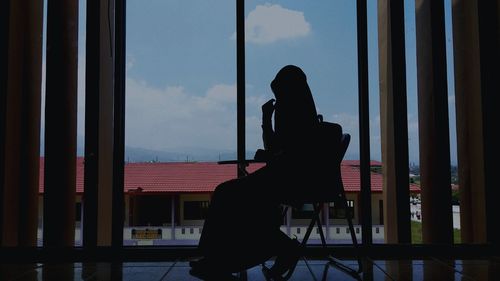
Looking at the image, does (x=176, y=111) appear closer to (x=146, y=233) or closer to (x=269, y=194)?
(x=146, y=233)

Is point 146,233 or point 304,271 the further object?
point 146,233

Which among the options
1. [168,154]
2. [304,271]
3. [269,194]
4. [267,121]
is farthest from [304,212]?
[168,154]

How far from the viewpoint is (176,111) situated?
12.0ft

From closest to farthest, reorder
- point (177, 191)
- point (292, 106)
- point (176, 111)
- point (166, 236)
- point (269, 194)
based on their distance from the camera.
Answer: point (269, 194), point (292, 106), point (166, 236), point (176, 111), point (177, 191)

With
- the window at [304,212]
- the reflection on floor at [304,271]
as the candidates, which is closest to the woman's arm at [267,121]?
the window at [304,212]

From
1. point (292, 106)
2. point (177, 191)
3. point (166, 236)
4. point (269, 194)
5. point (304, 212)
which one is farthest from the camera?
point (177, 191)

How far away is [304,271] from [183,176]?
54.3 inches

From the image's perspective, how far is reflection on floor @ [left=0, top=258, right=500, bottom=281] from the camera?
8.95ft

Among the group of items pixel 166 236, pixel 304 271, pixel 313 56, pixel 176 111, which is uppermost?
pixel 313 56

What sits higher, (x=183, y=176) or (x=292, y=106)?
(x=292, y=106)

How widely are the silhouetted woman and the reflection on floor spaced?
0.35 m
